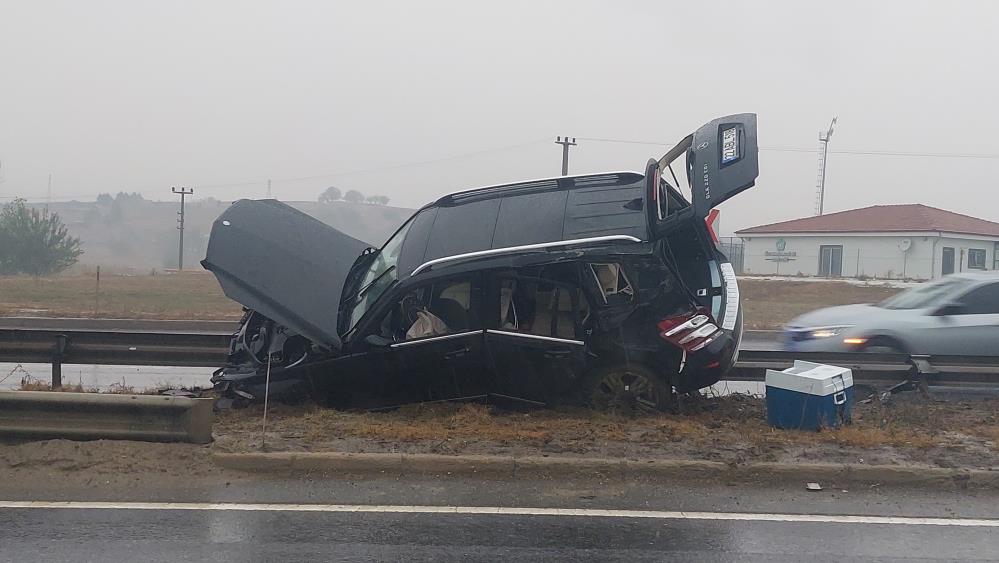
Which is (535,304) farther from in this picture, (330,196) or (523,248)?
(330,196)

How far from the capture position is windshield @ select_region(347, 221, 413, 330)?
7359 mm

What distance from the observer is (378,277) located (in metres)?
7.64

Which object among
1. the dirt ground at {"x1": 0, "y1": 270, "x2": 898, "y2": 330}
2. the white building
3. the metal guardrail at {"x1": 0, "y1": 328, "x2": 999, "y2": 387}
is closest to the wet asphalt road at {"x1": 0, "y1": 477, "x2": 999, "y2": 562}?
the metal guardrail at {"x1": 0, "y1": 328, "x2": 999, "y2": 387}

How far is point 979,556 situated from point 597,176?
4240 millimetres

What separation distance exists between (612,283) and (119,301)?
19.9 metres

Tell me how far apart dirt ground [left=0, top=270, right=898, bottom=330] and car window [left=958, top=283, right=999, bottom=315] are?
7752 mm

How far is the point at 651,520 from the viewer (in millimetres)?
5086

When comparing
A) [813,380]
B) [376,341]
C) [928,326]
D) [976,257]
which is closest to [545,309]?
[376,341]

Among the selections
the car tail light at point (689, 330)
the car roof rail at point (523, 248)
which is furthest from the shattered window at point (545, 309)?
the car tail light at point (689, 330)

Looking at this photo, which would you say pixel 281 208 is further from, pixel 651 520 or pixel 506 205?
pixel 651 520

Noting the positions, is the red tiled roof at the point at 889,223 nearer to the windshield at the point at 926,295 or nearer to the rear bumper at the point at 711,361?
the windshield at the point at 926,295

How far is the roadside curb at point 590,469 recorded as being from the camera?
576 cm

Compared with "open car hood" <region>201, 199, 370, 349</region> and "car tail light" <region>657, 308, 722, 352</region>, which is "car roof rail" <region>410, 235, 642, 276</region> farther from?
"open car hood" <region>201, 199, 370, 349</region>

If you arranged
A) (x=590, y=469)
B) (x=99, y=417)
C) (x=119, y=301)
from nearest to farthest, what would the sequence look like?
(x=590, y=469), (x=99, y=417), (x=119, y=301)
